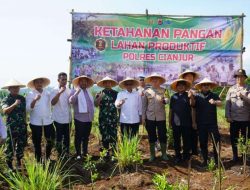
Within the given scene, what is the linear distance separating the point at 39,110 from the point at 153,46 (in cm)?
390

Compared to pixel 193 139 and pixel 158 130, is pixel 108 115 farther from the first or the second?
pixel 193 139

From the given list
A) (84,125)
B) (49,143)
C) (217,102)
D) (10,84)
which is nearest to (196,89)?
(217,102)

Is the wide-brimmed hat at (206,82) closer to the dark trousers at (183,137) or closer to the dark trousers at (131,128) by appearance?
the dark trousers at (183,137)

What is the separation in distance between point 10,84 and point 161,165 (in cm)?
289

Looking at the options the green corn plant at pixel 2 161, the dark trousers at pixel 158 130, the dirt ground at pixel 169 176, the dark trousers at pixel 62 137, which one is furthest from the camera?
the dark trousers at pixel 158 130

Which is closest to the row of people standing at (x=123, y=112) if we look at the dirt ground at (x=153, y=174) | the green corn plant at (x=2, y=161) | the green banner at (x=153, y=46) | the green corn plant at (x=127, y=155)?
the green corn plant at (x=2, y=161)

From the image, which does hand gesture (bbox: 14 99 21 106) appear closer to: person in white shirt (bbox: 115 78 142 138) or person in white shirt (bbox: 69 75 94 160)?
person in white shirt (bbox: 69 75 94 160)

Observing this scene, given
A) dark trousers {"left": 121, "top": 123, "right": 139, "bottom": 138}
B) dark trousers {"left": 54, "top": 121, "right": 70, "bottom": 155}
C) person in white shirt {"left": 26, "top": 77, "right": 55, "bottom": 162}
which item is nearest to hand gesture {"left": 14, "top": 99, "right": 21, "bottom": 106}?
person in white shirt {"left": 26, "top": 77, "right": 55, "bottom": 162}

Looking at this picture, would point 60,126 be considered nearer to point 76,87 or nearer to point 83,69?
point 76,87

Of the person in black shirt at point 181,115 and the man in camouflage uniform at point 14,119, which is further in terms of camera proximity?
the person in black shirt at point 181,115

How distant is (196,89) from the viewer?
7.23 meters

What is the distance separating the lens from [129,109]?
718 cm

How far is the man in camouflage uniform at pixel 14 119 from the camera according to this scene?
639 cm

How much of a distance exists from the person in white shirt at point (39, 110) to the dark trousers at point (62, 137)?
0.38 feet
